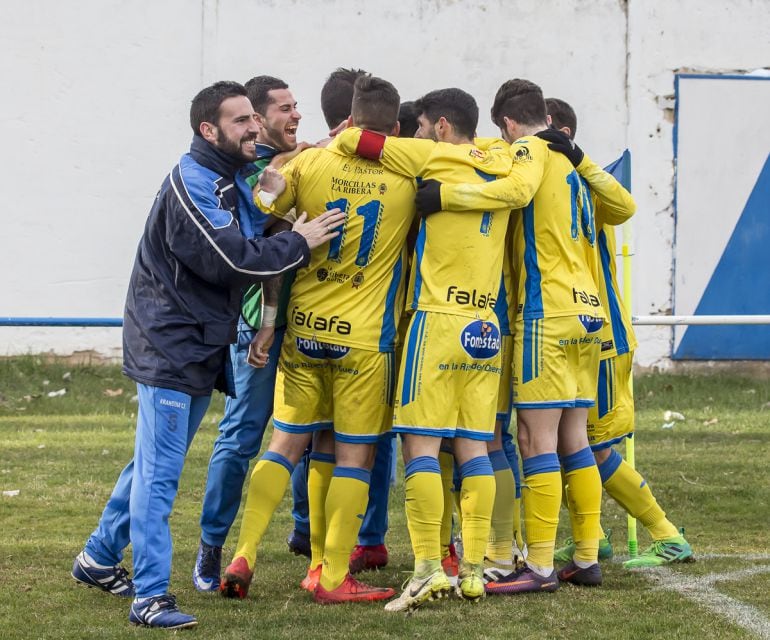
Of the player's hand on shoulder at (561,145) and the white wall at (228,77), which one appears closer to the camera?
the player's hand on shoulder at (561,145)

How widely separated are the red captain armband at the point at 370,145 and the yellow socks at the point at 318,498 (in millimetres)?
1442

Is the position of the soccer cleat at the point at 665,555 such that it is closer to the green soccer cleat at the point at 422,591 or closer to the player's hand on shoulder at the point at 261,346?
the green soccer cleat at the point at 422,591

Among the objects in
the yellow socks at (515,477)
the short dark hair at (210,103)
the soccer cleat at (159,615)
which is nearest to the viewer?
the soccer cleat at (159,615)

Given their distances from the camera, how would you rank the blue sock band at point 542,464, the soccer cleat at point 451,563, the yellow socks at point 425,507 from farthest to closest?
the soccer cleat at point 451,563 → the blue sock band at point 542,464 → the yellow socks at point 425,507

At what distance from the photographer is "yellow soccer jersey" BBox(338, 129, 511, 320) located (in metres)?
5.77

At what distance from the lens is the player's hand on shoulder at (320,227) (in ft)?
18.6

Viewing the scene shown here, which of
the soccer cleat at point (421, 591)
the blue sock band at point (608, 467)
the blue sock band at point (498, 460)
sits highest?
the blue sock band at point (498, 460)

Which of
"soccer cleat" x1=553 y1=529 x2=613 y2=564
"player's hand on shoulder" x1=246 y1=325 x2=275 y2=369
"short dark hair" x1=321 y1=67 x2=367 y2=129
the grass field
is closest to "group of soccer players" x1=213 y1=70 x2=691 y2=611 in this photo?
"player's hand on shoulder" x1=246 y1=325 x2=275 y2=369

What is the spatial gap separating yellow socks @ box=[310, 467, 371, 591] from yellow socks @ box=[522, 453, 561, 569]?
30.9 inches

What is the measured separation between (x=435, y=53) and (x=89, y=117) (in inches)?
149

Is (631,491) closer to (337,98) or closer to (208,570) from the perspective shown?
(208,570)

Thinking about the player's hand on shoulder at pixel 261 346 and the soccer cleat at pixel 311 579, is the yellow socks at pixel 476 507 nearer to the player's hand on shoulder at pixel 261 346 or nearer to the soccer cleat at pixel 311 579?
the soccer cleat at pixel 311 579

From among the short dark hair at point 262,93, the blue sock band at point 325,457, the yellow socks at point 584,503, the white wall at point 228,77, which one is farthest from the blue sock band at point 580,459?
the white wall at point 228,77

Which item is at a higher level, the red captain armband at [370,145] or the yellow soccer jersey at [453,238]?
the red captain armband at [370,145]
